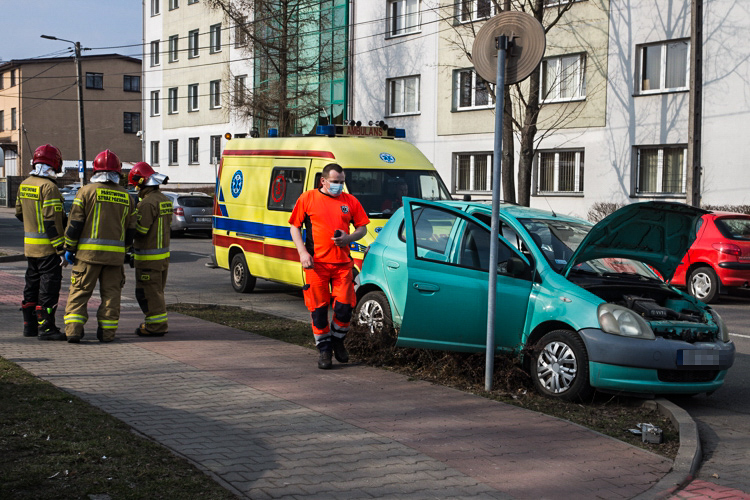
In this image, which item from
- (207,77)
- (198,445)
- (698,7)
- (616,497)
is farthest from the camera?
(207,77)

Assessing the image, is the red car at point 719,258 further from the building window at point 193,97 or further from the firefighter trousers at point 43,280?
the building window at point 193,97

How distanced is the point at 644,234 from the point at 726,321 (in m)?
6.10

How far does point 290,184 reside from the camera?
12.7m

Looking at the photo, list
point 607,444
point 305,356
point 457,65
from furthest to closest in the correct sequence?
1. point 457,65
2. point 305,356
3. point 607,444

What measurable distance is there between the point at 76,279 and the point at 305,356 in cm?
243

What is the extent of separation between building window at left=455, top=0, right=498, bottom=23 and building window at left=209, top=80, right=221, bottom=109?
18697 mm

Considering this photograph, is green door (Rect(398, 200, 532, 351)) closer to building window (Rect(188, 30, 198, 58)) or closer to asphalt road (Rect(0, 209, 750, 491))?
asphalt road (Rect(0, 209, 750, 491))

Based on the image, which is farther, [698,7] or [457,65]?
[457,65]

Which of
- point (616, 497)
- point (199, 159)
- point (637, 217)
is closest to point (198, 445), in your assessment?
point (616, 497)

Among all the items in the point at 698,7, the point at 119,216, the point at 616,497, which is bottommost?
the point at 616,497

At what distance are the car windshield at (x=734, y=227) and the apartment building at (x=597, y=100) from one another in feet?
12.9

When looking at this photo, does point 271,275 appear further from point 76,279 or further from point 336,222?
point 336,222

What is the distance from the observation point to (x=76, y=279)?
8.62 meters

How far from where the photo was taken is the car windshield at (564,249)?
294 inches
